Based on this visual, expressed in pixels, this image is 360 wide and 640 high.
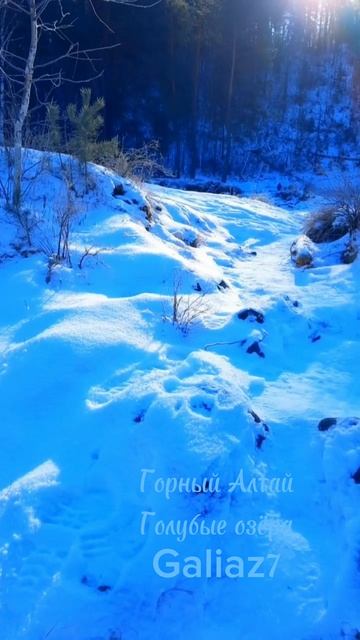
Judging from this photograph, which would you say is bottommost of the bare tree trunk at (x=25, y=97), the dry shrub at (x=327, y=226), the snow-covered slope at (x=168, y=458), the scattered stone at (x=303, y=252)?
the snow-covered slope at (x=168, y=458)

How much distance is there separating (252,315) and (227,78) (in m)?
20.1

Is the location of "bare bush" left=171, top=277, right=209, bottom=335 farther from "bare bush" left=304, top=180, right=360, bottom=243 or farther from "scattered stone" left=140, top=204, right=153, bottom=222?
"bare bush" left=304, top=180, right=360, bottom=243

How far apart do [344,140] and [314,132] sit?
1.57 meters

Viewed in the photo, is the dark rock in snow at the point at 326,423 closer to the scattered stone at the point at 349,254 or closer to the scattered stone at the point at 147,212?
the scattered stone at the point at 349,254

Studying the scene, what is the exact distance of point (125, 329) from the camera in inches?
154

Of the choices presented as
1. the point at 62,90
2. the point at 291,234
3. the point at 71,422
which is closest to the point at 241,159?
the point at 62,90

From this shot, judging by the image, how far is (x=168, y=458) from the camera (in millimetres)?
2756

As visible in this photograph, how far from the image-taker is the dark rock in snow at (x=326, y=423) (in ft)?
10.0

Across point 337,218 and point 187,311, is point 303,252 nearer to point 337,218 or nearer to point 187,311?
point 337,218

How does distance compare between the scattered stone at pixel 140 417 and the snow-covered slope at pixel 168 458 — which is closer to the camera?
the snow-covered slope at pixel 168 458

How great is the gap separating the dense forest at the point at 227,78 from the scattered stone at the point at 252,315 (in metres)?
14.6

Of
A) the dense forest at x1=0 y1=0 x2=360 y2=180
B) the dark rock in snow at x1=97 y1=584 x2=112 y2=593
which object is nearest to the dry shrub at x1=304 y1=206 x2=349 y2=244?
the dark rock in snow at x1=97 y1=584 x2=112 y2=593

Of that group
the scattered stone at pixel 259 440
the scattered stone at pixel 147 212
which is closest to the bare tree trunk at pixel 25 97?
the scattered stone at pixel 147 212

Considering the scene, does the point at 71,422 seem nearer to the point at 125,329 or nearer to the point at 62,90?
the point at 125,329
